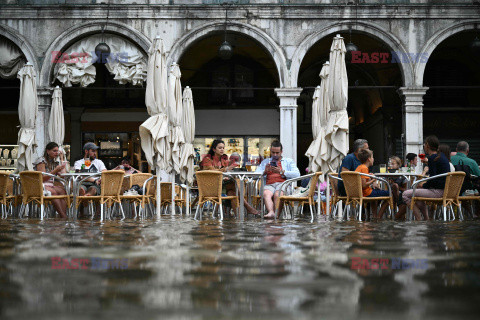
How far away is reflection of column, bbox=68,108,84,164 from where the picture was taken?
22797 millimetres

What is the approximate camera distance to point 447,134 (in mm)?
22453

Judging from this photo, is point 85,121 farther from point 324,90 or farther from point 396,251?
point 396,251

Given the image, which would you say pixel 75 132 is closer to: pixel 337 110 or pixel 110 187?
pixel 110 187

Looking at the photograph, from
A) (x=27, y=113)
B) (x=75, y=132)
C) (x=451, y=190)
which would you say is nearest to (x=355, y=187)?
(x=451, y=190)

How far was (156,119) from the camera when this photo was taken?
10.4 metres

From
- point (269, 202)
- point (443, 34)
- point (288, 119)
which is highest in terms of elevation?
point (443, 34)

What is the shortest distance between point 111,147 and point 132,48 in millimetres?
5429

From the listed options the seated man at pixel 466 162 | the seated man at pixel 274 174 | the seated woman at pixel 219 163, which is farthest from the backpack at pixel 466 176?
the seated woman at pixel 219 163

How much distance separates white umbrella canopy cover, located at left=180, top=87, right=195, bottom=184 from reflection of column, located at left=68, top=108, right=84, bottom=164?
9.53 meters

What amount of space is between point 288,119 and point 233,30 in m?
2.76

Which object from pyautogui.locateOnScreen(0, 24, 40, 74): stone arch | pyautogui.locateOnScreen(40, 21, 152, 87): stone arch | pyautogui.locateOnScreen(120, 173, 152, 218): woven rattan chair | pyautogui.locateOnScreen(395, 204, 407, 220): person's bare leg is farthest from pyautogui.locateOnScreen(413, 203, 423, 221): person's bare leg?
pyautogui.locateOnScreen(0, 24, 40, 74): stone arch

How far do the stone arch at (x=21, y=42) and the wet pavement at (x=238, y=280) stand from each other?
14.2 metres

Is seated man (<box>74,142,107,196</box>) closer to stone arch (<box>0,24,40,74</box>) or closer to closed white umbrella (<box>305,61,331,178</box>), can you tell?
closed white umbrella (<box>305,61,331,178</box>)

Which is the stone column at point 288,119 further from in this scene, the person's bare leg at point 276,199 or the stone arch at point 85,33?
the person's bare leg at point 276,199
